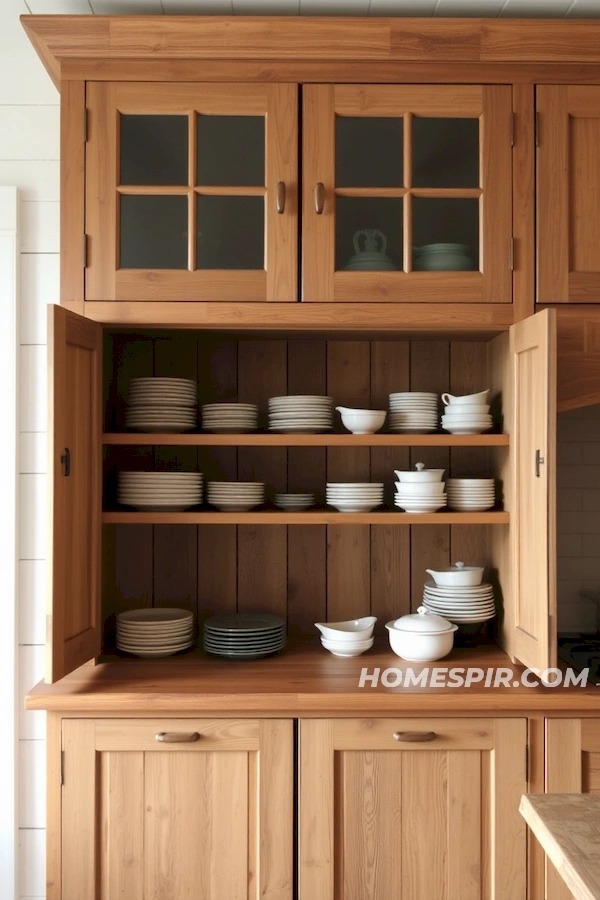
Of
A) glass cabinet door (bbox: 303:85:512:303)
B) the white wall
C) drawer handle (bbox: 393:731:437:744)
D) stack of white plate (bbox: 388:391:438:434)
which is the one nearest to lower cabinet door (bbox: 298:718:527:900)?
drawer handle (bbox: 393:731:437:744)

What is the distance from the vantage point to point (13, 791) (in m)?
2.40

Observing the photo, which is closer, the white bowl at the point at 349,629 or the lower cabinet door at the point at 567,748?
the lower cabinet door at the point at 567,748

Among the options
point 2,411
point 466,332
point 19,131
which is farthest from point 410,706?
point 19,131

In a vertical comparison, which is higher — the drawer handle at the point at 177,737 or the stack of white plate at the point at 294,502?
the stack of white plate at the point at 294,502

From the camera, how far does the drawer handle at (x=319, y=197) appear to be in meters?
2.10

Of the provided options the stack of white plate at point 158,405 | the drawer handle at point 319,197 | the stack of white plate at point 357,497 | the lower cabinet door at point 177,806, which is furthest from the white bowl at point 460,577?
the drawer handle at point 319,197

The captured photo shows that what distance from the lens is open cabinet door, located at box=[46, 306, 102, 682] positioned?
1.88 meters

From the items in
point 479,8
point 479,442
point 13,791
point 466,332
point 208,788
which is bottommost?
point 13,791

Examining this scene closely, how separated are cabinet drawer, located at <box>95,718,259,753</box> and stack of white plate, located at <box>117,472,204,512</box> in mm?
595

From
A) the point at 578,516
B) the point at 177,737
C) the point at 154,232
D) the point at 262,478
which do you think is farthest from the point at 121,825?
the point at 578,516

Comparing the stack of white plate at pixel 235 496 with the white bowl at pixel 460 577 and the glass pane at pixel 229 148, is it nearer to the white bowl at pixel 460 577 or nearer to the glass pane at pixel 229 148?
the white bowl at pixel 460 577

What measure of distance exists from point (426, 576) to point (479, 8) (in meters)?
1.67

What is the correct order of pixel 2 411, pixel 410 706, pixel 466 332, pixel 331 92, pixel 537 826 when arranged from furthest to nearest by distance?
pixel 2 411 → pixel 466 332 → pixel 331 92 → pixel 410 706 → pixel 537 826

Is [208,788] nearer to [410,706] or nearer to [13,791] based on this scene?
[410,706]
